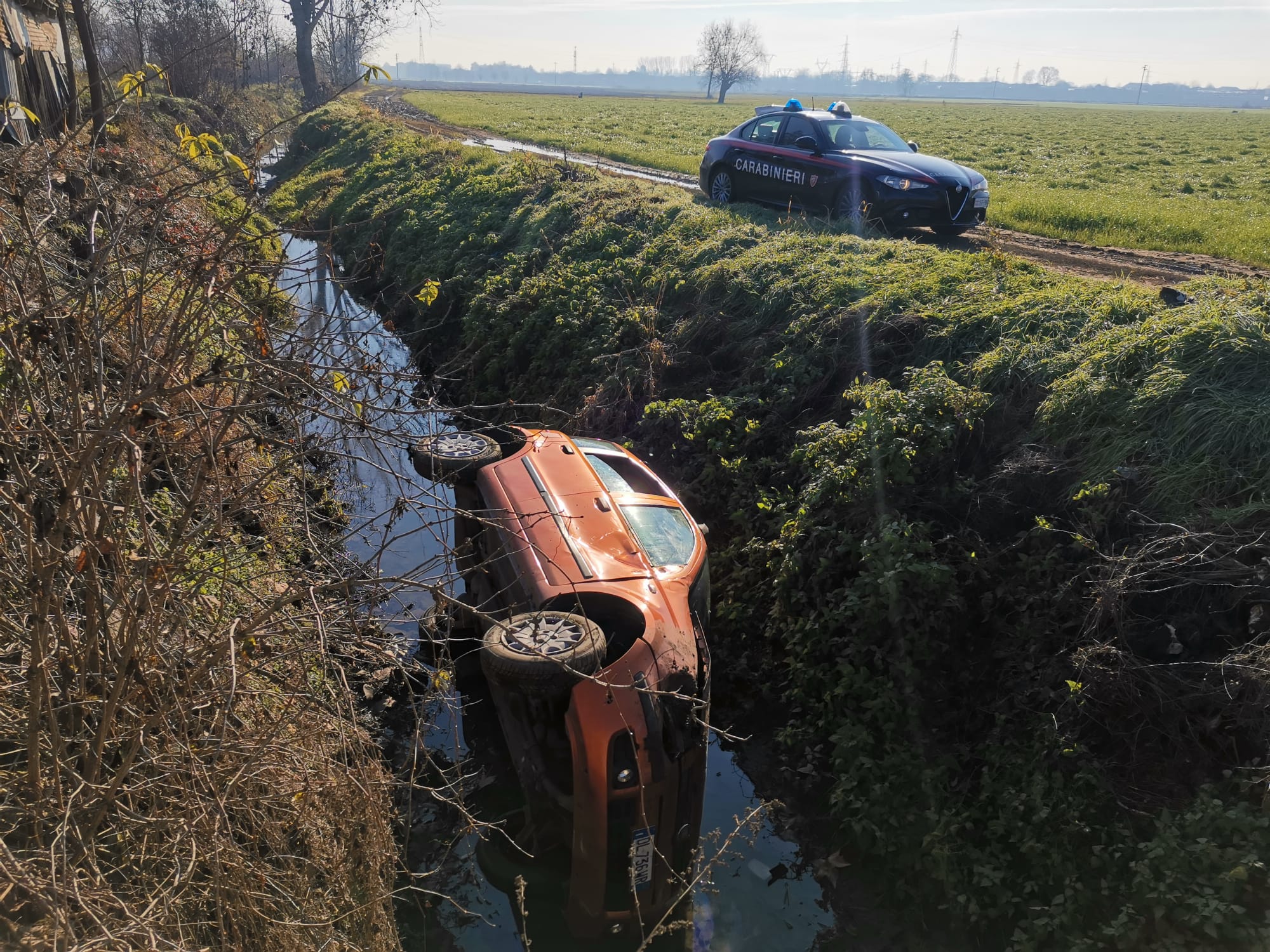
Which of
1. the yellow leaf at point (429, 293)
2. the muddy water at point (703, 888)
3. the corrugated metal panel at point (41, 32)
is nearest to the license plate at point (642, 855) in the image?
the muddy water at point (703, 888)

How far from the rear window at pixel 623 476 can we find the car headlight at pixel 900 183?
664 centimetres

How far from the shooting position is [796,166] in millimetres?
13156

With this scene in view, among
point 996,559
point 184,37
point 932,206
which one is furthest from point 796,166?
point 184,37

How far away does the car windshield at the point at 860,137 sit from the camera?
42.0ft

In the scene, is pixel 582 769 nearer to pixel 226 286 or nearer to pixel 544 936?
pixel 544 936

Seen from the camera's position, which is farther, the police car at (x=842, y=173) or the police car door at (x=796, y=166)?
the police car door at (x=796, y=166)

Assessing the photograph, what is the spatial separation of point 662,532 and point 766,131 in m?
9.97

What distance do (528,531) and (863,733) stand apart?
106 inches

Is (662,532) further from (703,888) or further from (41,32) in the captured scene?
(41,32)

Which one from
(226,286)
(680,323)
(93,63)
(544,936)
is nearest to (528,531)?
(544,936)

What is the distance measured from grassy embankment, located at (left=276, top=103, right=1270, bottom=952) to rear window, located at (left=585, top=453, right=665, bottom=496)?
121cm

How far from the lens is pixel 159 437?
11.6 feet

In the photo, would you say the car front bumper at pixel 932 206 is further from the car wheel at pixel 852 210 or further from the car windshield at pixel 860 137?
the car windshield at pixel 860 137

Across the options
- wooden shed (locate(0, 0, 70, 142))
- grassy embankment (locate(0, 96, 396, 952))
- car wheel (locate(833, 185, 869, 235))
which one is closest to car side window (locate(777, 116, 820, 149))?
car wheel (locate(833, 185, 869, 235))
